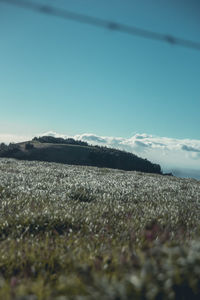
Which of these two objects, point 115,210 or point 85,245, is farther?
Result: point 115,210

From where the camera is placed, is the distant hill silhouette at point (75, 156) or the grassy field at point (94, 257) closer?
the grassy field at point (94, 257)

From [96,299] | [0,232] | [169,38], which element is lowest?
[0,232]

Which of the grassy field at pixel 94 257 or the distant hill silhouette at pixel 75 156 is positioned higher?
the distant hill silhouette at pixel 75 156

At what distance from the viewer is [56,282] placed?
397 cm

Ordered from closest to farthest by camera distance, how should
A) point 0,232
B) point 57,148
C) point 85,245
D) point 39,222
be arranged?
point 85,245, point 0,232, point 39,222, point 57,148

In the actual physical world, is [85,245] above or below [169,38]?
below

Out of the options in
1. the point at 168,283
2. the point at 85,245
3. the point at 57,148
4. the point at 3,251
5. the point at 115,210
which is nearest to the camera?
the point at 168,283

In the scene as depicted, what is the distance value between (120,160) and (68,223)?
12987 cm

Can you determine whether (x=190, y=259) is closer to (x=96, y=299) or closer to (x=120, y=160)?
(x=96, y=299)

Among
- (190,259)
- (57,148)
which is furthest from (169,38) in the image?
(57,148)

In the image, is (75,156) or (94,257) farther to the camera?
(75,156)

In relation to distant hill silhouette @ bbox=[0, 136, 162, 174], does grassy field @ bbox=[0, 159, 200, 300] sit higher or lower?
lower

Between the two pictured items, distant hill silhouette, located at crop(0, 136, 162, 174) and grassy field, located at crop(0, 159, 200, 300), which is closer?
grassy field, located at crop(0, 159, 200, 300)

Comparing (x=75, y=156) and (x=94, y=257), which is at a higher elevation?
(x=75, y=156)
